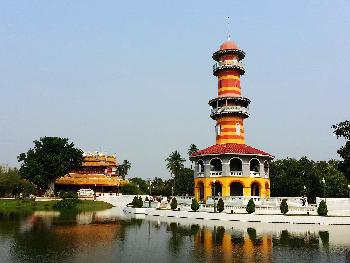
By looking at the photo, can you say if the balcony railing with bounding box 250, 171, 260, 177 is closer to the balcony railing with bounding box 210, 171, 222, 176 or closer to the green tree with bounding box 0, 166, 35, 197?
the balcony railing with bounding box 210, 171, 222, 176

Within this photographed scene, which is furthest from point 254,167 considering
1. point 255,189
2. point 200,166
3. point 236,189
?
point 200,166

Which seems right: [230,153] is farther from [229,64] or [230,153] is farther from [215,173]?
[229,64]

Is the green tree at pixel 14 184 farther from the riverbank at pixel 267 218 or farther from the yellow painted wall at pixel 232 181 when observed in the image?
the riverbank at pixel 267 218

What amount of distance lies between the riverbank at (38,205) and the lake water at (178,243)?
32.9 metres

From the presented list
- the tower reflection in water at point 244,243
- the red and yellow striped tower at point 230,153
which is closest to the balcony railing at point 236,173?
the red and yellow striped tower at point 230,153

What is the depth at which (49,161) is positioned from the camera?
8038cm

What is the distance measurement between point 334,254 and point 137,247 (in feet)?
41.0

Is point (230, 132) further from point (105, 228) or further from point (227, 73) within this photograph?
point (105, 228)

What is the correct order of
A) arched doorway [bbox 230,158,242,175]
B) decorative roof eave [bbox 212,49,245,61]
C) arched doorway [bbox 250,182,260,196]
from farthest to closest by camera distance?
decorative roof eave [bbox 212,49,245,61], arched doorway [bbox 250,182,260,196], arched doorway [bbox 230,158,242,175]

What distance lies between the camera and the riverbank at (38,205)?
71.0 metres

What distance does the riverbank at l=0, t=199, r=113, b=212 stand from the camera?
233 ft

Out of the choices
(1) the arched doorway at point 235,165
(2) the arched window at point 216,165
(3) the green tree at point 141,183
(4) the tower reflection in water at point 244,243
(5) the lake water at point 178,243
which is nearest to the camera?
(5) the lake water at point 178,243

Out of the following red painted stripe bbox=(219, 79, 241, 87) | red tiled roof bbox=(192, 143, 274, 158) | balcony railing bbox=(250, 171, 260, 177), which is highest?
red painted stripe bbox=(219, 79, 241, 87)

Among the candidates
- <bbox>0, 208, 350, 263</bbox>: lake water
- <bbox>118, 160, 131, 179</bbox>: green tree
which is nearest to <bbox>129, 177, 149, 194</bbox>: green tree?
<bbox>118, 160, 131, 179</bbox>: green tree
